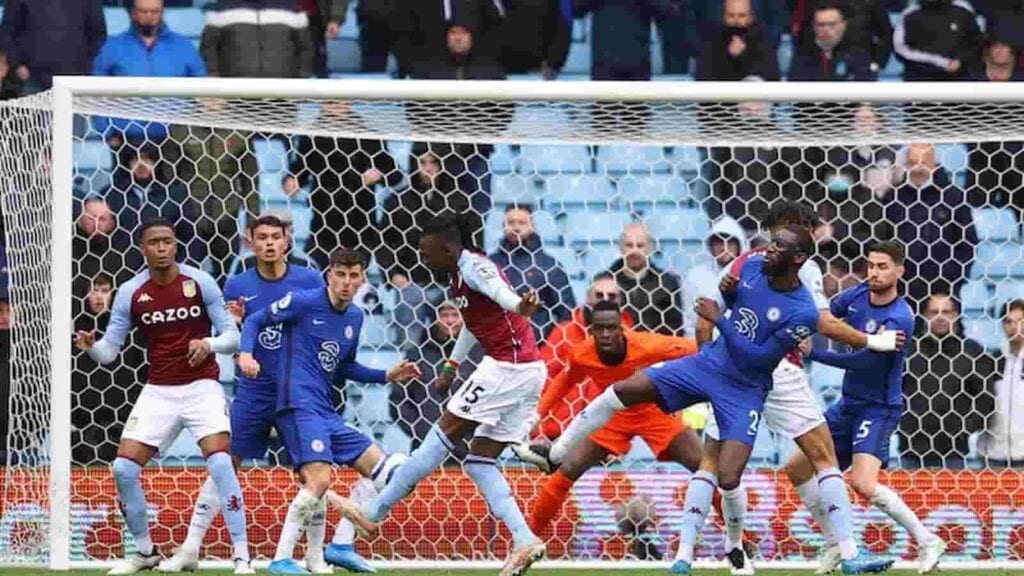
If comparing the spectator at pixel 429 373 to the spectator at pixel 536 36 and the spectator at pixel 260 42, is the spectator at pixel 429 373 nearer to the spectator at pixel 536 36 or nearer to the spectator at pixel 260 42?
the spectator at pixel 260 42

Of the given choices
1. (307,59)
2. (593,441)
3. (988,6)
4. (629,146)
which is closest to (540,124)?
(629,146)

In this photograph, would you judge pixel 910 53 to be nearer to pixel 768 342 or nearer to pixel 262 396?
pixel 768 342

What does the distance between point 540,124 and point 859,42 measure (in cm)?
291

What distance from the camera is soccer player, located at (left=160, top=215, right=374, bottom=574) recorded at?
1081 cm

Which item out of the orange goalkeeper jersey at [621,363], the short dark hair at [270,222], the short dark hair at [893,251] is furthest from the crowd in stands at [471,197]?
the short dark hair at [893,251]

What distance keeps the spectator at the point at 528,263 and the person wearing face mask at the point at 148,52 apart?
2.41 m

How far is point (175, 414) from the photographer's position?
35.3 feet

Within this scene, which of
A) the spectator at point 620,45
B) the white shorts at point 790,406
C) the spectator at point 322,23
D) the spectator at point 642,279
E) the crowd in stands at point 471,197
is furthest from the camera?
the spectator at point 322,23

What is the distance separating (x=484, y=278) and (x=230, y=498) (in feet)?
5.50

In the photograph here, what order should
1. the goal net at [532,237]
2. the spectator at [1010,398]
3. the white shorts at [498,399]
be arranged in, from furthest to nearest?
the spectator at [1010,398] → the goal net at [532,237] → the white shorts at [498,399]

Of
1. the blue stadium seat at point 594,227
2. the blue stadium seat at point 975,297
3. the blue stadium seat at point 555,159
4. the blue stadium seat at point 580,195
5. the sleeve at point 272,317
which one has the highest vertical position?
the blue stadium seat at point 555,159

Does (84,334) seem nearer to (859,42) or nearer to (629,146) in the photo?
(629,146)

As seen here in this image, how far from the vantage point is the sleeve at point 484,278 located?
984cm

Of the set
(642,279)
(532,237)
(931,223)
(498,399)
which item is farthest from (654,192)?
(498,399)
